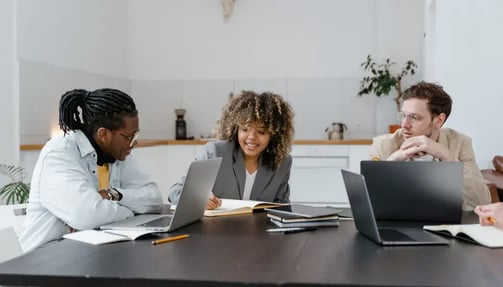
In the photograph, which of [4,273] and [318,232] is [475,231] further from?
[4,273]

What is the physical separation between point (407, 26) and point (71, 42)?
335 centimetres

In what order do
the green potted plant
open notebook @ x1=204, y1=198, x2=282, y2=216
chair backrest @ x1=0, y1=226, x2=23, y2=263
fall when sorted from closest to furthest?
chair backrest @ x1=0, y1=226, x2=23, y2=263 → open notebook @ x1=204, y1=198, x2=282, y2=216 → the green potted plant

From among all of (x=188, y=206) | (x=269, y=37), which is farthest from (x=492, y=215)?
(x=269, y=37)

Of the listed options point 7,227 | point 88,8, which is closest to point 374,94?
point 88,8

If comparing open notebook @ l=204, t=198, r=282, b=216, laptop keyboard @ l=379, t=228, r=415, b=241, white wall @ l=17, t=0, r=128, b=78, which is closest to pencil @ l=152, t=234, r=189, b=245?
open notebook @ l=204, t=198, r=282, b=216

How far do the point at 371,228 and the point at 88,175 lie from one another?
1038mm

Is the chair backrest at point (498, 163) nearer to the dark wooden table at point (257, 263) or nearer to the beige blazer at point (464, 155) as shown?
the beige blazer at point (464, 155)

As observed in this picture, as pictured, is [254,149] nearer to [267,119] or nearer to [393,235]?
[267,119]

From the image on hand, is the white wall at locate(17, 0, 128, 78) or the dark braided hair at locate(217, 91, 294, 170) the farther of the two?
the white wall at locate(17, 0, 128, 78)

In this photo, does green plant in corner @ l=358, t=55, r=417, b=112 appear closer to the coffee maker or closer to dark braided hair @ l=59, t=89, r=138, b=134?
the coffee maker

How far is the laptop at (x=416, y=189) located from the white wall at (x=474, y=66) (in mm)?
1802

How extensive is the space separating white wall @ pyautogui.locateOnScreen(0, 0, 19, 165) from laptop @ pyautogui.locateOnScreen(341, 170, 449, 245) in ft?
10.1

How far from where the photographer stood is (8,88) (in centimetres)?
401

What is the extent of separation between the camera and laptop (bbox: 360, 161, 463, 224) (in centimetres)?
174
